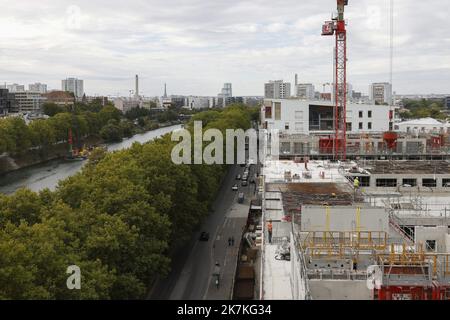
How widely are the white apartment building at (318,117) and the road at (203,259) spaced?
11.5 meters

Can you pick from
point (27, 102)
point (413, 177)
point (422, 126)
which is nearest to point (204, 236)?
point (413, 177)

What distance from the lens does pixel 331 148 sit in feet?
77.0

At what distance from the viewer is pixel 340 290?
614 cm

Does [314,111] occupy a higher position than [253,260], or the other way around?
[314,111]

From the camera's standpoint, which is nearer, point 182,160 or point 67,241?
point 67,241

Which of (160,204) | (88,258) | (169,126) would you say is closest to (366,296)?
(88,258)

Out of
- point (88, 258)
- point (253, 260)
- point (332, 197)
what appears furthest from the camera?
point (253, 260)

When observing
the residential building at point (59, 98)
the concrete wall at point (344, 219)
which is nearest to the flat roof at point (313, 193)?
the concrete wall at point (344, 219)

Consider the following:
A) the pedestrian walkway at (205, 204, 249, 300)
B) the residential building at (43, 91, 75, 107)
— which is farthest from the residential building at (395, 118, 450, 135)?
the residential building at (43, 91, 75, 107)

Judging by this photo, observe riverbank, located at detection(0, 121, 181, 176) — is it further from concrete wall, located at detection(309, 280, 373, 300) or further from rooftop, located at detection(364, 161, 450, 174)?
concrete wall, located at detection(309, 280, 373, 300)

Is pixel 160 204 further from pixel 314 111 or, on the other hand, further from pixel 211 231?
pixel 314 111

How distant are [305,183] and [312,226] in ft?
21.2

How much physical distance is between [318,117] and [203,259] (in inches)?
774

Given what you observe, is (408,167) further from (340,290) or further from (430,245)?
(340,290)
